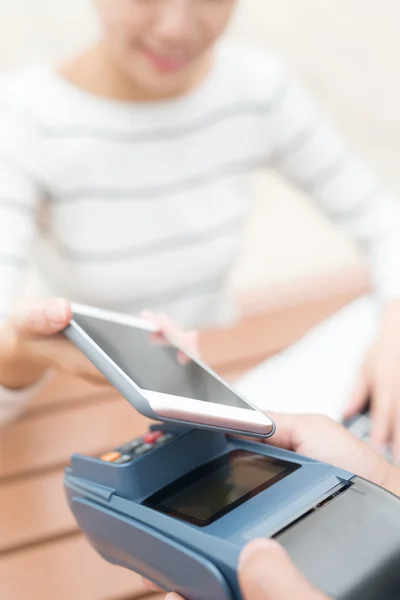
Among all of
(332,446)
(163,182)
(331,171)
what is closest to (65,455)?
(332,446)

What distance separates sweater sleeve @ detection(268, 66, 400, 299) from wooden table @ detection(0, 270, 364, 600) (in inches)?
4.1

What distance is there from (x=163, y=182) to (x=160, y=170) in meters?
0.01

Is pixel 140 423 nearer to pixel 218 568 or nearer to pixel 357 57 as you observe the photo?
pixel 218 568

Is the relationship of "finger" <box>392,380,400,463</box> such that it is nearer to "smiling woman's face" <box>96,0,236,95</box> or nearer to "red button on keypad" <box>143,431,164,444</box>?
"red button on keypad" <box>143,431,164,444</box>

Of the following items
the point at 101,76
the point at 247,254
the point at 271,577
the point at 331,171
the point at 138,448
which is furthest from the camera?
the point at 247,254

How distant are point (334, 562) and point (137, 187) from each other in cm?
52

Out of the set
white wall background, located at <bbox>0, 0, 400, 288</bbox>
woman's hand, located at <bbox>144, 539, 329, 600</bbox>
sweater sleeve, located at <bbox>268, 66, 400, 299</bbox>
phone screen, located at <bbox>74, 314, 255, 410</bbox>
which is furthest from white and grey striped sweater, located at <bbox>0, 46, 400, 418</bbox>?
white wall background, located at <bbox>0, 0, 400, 288</bbox>

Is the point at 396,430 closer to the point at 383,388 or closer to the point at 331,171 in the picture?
the point at 383,388

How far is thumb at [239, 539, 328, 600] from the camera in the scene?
10.4 inches

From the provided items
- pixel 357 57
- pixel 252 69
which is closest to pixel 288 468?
pixel 252 69

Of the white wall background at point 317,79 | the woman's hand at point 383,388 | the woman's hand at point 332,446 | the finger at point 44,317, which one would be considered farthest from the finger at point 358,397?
the white wall background at point 317,79

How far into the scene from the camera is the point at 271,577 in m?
0.26

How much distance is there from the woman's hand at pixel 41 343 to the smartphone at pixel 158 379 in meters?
0.02

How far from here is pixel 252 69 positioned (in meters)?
0.77
